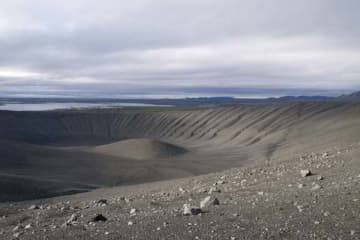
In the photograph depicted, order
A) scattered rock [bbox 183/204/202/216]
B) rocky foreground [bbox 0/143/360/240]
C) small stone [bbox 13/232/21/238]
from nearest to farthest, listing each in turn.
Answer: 1. rocky foreground [bbox 0/143/360/240]
2. small stone [bbox 13/232/21/238]
3. scattered rock [bbox 183/204/202/216]

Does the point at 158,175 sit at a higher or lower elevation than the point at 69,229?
lower

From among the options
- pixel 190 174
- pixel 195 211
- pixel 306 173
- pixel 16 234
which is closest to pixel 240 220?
pixel 195 211

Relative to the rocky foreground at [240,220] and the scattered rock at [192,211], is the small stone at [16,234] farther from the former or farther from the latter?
the scattered rock at [192,211]

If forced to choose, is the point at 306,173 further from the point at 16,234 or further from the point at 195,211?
the point at 16,234

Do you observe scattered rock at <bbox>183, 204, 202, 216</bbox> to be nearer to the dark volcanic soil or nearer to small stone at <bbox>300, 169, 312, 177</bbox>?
the dark volcanic soil

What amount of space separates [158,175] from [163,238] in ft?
94.0

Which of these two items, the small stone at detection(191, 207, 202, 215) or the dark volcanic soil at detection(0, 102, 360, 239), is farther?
the small stone at detection(191, 207, 202, 215)

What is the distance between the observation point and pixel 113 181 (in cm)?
3712

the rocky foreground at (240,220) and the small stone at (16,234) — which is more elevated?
the rocky foreground at (240,220)

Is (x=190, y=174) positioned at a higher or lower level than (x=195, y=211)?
lower

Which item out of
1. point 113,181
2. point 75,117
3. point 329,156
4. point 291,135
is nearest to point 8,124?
point 75,117

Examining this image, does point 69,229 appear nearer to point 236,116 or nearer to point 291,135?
point 291,135

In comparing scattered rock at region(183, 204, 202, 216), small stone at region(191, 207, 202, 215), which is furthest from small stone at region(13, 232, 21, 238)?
small stone at region(191, 207, 202, 215)

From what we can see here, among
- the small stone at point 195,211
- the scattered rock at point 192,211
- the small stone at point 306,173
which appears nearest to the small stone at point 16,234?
the scattered rock at point 192,211
